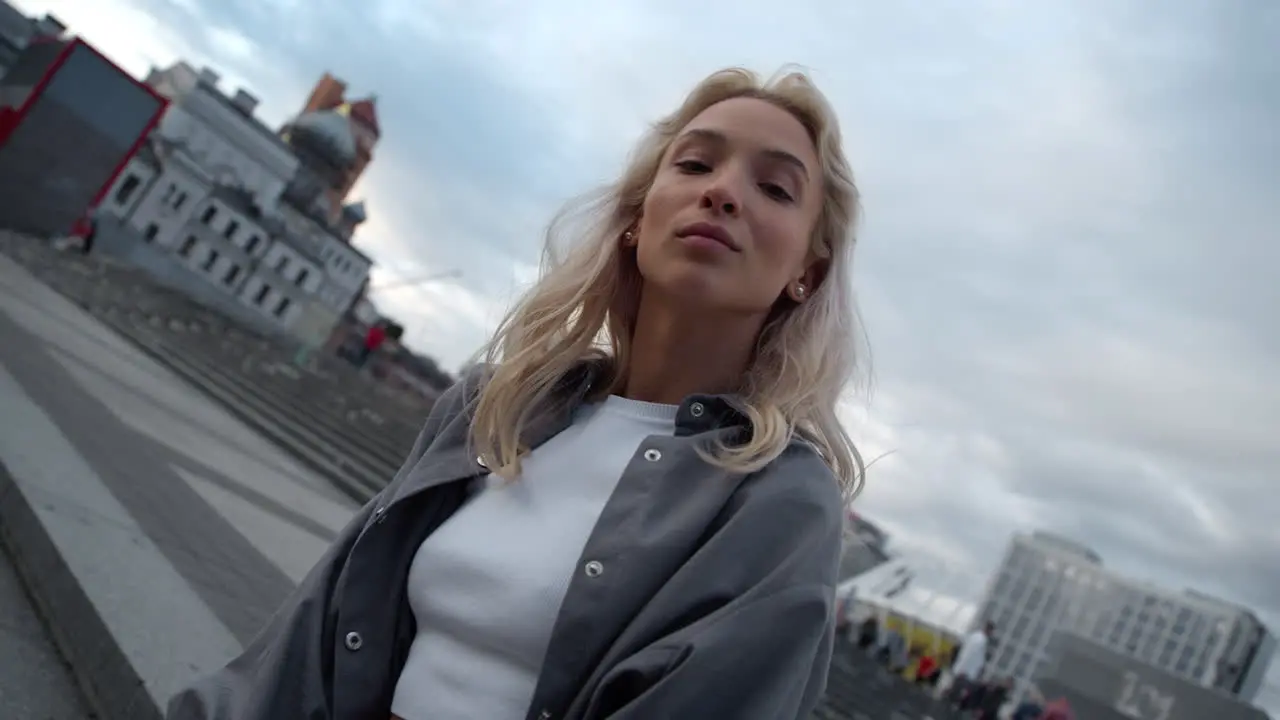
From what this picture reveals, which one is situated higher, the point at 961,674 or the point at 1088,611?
the point at 1088,611

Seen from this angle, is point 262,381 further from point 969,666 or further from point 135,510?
point 969,666

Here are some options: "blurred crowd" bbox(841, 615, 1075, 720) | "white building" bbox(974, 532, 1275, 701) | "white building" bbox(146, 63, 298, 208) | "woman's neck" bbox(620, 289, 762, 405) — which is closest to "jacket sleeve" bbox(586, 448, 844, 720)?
"woman's neck" bbox(620, 289, 762, 405)

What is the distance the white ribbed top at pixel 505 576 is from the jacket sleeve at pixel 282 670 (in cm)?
23

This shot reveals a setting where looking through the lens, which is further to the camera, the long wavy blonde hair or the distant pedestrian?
the distant pedestrian

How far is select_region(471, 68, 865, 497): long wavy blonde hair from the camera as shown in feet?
5.83

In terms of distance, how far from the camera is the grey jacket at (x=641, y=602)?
1.27 metres

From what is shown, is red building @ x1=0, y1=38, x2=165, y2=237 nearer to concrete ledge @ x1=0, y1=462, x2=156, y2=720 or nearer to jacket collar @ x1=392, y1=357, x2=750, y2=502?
concrete ledge @ x1=0, y1=462, x2=156, y2=720

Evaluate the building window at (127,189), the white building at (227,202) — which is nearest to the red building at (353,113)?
the white building at (227,202)

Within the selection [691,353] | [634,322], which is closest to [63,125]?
[634,322]

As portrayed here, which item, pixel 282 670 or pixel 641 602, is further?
pixel 282 670

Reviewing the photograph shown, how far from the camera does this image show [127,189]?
196ft

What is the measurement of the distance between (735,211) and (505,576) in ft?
2.59

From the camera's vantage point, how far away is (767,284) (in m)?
1.80

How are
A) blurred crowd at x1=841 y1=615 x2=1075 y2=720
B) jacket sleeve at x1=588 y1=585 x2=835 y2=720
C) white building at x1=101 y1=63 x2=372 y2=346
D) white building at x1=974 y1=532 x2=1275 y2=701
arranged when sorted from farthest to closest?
1. white building at x1=974 y1=532 x2=1275 y2=701
2. white building at x1=101 y1=63 x2=372 y2=346
3. blurred crowd at x1=841 y1=615 x2=1075 y2=720
4. jacket sleeve at x1=588 y1=585 x2=835 y2=720
